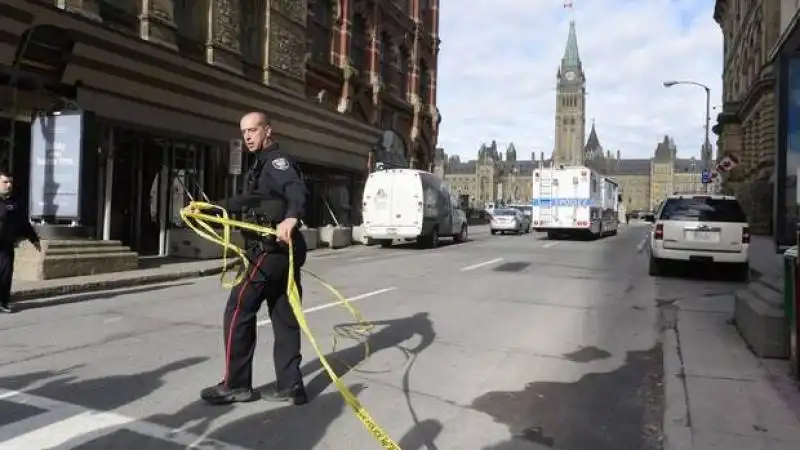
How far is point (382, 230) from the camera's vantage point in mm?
22766

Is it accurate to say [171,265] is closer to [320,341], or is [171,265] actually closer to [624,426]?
[320,341]

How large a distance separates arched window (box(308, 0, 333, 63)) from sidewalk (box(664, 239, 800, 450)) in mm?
20899

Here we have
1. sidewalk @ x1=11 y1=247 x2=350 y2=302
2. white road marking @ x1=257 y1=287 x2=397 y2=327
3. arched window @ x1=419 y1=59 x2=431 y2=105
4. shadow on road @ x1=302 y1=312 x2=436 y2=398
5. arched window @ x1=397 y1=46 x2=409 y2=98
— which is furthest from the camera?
arched window @ x1=419 y1=59 x2=431 y2=105

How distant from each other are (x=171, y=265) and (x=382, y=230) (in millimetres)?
9127

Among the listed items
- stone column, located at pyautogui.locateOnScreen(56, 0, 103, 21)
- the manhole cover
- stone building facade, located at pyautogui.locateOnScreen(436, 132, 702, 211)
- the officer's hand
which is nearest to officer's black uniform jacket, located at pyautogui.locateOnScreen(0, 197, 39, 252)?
the officer's hand

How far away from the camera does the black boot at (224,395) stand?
497 centimetres

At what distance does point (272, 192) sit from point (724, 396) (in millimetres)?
3863

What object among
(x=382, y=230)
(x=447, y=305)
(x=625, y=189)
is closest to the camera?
(x=447, y=305)

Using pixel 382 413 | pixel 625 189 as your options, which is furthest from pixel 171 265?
pixel 625 189

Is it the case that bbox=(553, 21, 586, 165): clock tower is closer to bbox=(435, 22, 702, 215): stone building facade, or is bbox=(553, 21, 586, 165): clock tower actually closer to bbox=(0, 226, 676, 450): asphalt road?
bbox=(435, 22, 702, 215): stone building facade

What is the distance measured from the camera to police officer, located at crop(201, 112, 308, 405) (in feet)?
15.9

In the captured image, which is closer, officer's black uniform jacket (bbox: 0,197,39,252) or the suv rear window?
officer's black uniform jacket (bbox: 0,197,39,252)

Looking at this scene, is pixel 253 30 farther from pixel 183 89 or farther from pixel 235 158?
pixel 235 158

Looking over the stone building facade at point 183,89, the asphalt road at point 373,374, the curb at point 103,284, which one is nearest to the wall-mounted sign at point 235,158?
the stone building facade at point 183,89
